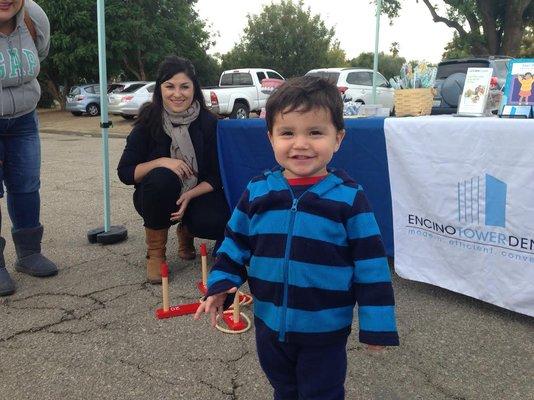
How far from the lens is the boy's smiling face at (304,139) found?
1.44 m

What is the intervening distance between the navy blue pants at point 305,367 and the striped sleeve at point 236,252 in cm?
23

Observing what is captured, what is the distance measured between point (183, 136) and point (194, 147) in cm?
12

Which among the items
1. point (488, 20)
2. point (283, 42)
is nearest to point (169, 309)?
point (488, 20)

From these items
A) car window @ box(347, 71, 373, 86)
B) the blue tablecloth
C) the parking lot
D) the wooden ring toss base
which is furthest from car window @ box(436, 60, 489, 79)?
the parking lot

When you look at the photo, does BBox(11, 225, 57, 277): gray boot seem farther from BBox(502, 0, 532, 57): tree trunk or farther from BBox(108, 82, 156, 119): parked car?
BBox(502, 0, 532, 57): tree trunk

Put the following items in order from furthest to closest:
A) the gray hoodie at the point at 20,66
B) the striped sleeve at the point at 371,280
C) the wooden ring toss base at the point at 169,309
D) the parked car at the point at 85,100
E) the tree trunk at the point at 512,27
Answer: the parked car at the point at 85,100 < the tree trunk at the point at 512,27 < the gray hoodie at the point at 20,66 < the wooden ring toss base at the point at 169,309 < the striped sleeve at the point at 371,280

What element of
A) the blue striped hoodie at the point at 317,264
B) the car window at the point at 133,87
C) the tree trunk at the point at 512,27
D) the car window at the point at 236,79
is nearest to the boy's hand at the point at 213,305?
the blue striped hoodie at the point at 317,264

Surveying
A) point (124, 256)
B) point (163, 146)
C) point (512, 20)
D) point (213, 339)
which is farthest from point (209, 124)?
point (512, 20)

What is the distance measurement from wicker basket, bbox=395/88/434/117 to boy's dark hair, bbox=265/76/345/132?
2051 mm

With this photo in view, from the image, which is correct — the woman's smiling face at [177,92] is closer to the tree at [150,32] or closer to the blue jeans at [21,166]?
the blue jeans at [21,166]

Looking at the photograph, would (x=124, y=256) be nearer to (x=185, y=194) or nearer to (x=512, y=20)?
(x=185, y=194)

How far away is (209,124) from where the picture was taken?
11.3ft

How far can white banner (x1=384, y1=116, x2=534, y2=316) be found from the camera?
2.46 metres

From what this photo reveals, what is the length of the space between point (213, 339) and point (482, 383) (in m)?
1.23
